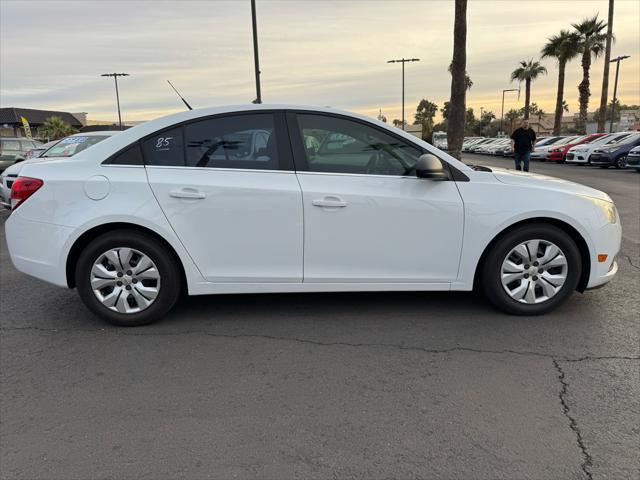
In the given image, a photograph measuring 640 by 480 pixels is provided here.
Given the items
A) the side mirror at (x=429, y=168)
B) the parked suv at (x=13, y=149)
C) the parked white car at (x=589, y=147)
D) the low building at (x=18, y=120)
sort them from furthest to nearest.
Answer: the low building at (x=18, y=120)
the parked white car at (x=589, y=147)
the parked suv at (x=13, y=149)
the side mirror at (x=429, y=168)

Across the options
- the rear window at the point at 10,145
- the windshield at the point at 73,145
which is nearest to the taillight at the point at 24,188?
the windshield at the point at 73,145

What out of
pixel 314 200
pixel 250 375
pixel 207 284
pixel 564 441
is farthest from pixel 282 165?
pixel 564 441

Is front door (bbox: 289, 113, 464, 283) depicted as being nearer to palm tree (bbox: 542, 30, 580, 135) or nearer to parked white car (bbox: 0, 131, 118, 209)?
parked white car (bbox: 0, 131, 118, 209)

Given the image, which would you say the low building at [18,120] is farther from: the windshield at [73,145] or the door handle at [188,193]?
the door handle at [188,193]

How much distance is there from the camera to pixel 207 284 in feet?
12.7

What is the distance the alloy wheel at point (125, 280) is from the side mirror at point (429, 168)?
2.12m

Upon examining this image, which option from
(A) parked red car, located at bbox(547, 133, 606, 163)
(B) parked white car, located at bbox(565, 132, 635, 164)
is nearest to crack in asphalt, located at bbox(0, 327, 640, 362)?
(B) parked white car, located at bbox(565, 132, 635, 164)

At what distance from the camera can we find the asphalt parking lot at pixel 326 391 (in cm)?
233

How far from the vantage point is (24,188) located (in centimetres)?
382

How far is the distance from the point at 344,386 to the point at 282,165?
5.58ft

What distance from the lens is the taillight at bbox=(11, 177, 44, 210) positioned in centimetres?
379

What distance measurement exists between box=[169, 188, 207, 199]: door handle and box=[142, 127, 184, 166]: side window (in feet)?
0.77

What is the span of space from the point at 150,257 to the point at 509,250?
8.99ft

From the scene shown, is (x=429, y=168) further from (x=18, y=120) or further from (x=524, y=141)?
(x=18, y=120)
